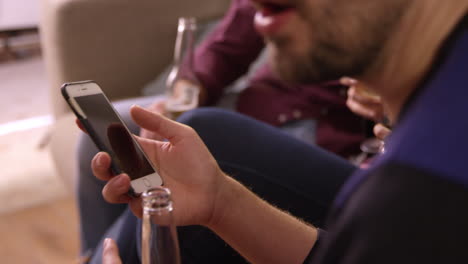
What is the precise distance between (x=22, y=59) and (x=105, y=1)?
162cm

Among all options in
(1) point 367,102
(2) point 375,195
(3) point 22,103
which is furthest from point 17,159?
(2) point 375,195

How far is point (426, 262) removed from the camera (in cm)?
35

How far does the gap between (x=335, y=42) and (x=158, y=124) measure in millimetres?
260

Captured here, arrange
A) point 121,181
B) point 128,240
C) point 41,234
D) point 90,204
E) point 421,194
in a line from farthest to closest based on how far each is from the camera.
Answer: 1. point 41,234
2. point 90,204
3. point 128,240
4. point 121,181
5. point 421,194

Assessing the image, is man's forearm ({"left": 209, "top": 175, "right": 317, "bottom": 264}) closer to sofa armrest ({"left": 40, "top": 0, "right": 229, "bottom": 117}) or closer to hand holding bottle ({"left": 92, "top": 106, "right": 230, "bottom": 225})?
hand holding bottle ({"left": 92, "top": 106, "right": 230, "bottom": 225})

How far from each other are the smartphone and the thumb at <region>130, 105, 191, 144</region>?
2 cm

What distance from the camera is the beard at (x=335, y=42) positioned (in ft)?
1.48

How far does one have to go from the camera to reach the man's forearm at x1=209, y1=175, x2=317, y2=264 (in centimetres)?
67

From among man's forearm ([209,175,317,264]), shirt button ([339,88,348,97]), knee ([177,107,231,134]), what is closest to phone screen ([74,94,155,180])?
man's forearm ([209,175,317,264])

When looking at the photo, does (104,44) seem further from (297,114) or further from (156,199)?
(156,199)

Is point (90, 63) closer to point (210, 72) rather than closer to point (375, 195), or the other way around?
point (210, 72)

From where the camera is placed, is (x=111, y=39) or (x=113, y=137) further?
(x=111, y=39)

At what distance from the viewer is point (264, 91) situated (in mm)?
1227

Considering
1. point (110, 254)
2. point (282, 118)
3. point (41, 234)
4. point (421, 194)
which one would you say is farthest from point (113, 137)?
point (41, 234)
